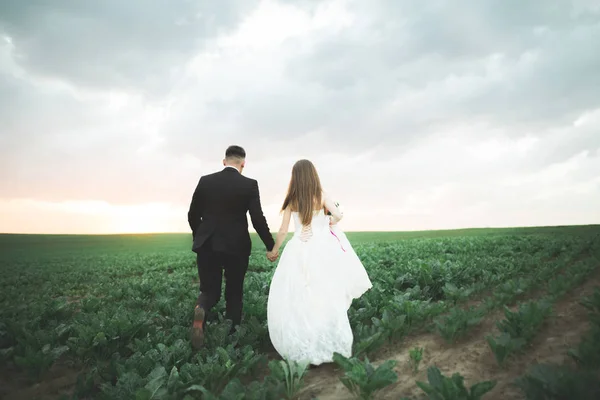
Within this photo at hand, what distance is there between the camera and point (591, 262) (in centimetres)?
516

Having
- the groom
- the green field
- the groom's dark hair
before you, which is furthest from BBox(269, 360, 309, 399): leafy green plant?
the groom's dark hair

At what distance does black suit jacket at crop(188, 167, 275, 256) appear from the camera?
502 centimetres

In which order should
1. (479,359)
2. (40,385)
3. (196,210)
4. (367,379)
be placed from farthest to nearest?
(196,210) < (40,385) < (479,359) < (367,379)

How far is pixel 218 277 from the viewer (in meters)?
5.18

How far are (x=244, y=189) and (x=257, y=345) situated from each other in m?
2.25

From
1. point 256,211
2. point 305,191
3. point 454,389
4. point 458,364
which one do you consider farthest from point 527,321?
point 256,211

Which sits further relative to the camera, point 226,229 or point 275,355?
point 226,229

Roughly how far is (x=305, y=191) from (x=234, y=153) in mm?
1452

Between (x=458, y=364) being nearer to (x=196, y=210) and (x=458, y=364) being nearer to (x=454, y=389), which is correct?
(x=454, y=389)

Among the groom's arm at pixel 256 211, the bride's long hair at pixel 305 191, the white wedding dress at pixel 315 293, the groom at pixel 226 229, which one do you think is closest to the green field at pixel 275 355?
the white wedding dress at pixel 315 293

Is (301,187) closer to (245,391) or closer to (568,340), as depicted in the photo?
(245,391)

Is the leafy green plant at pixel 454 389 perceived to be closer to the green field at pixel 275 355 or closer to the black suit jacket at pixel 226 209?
the green field at pixel 275 355

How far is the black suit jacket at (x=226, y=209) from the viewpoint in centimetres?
502

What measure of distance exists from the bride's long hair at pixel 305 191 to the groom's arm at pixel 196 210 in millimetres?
1412
